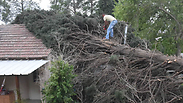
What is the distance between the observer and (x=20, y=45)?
6.99 meters

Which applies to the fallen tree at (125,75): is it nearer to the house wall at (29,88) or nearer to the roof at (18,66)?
the roof at (18,66)

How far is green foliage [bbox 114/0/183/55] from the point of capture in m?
10.4

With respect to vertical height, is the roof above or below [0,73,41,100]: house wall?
above

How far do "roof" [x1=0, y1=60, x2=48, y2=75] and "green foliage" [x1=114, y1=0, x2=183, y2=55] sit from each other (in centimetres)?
722

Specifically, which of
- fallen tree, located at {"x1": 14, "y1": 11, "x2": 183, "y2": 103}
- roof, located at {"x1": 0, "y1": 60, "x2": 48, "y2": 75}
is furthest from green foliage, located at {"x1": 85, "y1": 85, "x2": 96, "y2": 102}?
roof, located at {"x1": 0, "y1": 60, "x2": 48, "y2": 75}

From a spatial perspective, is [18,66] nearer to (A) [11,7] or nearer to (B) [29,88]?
(B) [29,88]

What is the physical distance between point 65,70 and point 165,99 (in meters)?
3.03

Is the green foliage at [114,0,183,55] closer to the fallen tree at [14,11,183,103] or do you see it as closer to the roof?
the fallen tree at [14,11,183,103]

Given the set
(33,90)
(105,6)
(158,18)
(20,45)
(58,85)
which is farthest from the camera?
(105,6)

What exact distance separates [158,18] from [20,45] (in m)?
9.55

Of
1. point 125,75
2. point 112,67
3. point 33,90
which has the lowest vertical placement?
point 33,90

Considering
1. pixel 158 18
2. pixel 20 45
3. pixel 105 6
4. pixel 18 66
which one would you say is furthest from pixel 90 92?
pixel 105 6

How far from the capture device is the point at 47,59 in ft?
20.6

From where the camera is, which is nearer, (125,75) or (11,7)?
(125,75)
